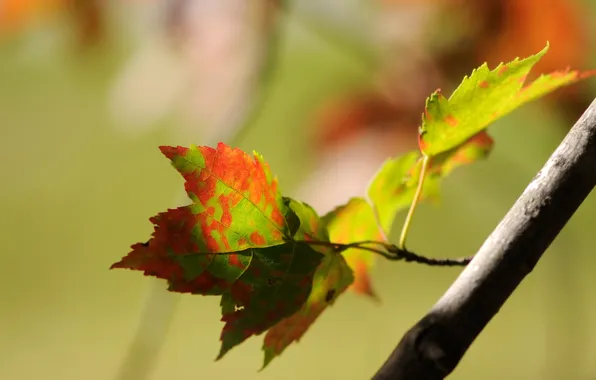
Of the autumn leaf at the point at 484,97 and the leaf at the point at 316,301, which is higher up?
the autumn leaf at the point at 484,97

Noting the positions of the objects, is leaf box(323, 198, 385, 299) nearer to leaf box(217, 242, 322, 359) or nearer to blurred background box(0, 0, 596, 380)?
leaf box(217, 242, 322, 359)

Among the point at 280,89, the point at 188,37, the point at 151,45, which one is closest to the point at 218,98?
the point at 188,37

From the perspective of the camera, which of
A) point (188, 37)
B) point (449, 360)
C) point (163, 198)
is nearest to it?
point (449, 360)

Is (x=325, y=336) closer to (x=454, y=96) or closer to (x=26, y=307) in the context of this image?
(x=26, y=307)

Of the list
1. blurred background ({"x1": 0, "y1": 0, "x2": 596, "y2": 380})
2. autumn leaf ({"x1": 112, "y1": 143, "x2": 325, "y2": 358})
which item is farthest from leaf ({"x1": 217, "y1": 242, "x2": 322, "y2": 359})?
blurred background ({"x1": 0, "y1": 0, "x2": 596, "y2": 380})

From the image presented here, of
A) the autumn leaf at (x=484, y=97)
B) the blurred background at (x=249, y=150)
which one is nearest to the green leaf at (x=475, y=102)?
the autumn leaf at (x=484, y=97)

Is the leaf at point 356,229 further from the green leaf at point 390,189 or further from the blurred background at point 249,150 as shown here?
the blurred background at point 249,150

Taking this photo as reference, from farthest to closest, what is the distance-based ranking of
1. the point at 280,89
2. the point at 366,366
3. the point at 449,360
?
1. the point at 280,89
2. the point at 366,366
3. the point at 449,360

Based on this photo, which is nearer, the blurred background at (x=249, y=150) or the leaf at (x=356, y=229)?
the leaf at (x=356, y=229)
